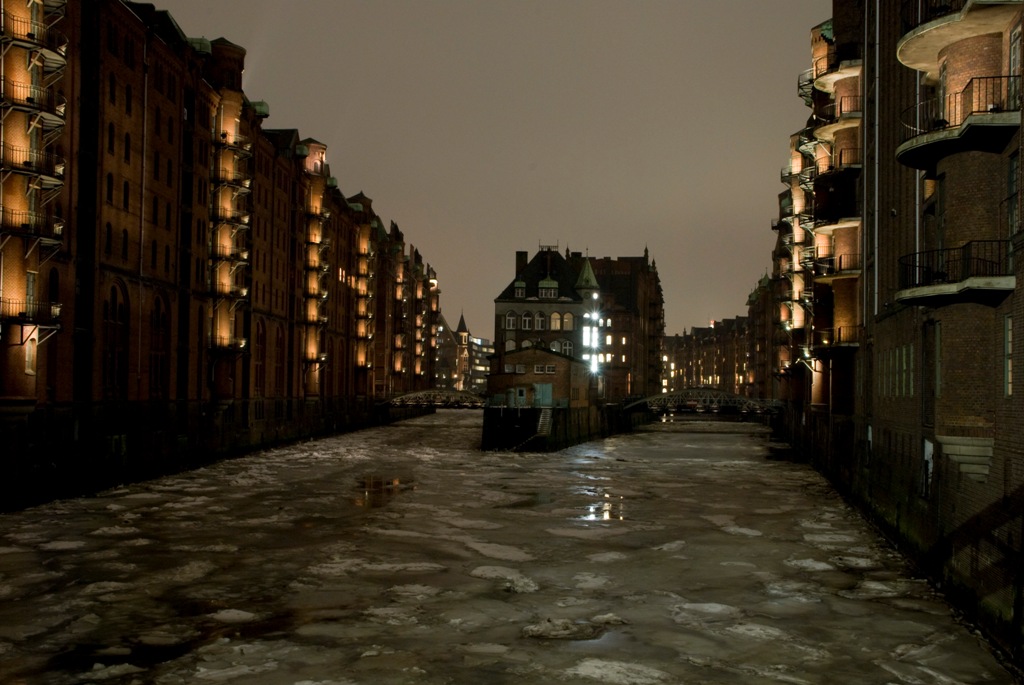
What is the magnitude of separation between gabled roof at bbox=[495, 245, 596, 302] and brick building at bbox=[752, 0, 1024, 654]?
54.4m

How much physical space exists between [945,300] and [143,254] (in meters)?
38.0

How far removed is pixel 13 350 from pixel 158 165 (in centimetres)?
1797

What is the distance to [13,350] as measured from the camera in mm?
33031

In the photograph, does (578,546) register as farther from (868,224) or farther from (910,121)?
(868,224)

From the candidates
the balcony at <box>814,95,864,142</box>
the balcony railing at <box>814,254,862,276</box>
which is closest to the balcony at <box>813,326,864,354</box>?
the balcony railing at <box>814,254,862,276</box>

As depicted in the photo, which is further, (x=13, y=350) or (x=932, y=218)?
(x=13, y=350)

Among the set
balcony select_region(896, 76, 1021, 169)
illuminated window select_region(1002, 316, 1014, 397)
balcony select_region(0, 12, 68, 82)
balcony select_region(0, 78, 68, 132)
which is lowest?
illuminated window select_region(1002, 316, 1014, 397)

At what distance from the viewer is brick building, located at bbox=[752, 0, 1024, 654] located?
1703 cm

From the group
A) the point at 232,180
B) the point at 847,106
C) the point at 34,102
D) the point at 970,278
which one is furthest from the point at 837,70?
the point at 232,180

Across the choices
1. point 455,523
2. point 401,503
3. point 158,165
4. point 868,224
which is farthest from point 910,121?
point 158,165

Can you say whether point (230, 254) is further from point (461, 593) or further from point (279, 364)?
point (461, 593)

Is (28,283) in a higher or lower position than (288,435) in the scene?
higher

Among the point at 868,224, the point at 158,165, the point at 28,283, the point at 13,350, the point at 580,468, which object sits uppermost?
the point at 158,165

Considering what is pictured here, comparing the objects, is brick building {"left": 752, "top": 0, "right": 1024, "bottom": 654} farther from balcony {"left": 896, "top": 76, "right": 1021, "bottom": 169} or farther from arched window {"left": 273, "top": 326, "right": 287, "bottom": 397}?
arched window {"left": 273, "top": 326, "right": 287, "bottom": 397}
